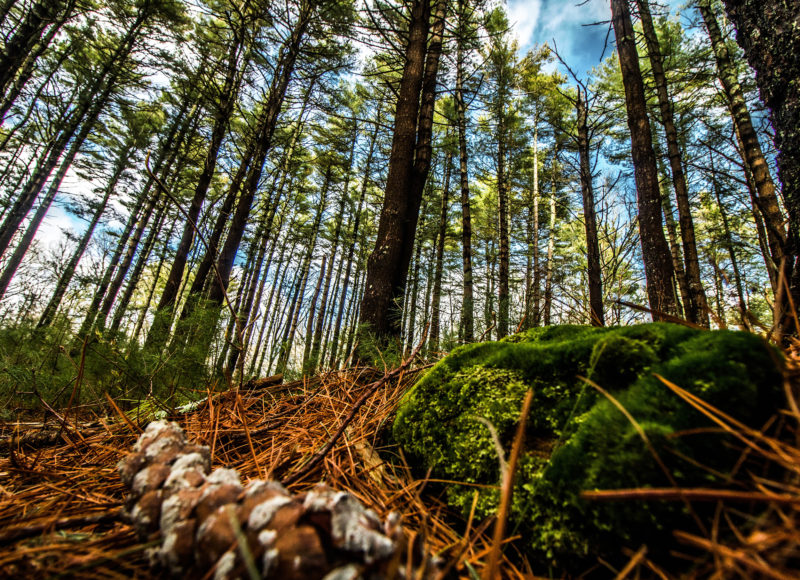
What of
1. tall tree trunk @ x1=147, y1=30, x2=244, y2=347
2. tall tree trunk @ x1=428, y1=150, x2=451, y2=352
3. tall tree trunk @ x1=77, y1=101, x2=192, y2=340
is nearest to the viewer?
tall tree trunk @ x1=147, y1=30, x2=244, y2=347

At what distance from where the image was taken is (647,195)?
512 cm

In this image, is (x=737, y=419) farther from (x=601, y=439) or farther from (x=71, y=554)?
(x=71, y=554)

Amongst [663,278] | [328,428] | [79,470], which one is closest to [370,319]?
[328,428]

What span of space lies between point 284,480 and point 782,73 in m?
3.64

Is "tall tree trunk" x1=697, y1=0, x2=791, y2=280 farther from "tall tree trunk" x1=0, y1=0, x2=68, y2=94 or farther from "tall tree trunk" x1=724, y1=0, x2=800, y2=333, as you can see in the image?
"tall tree trunk" x1=0, y1=0, x2=68, y2=94

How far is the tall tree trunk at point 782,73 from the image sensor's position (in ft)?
5.86

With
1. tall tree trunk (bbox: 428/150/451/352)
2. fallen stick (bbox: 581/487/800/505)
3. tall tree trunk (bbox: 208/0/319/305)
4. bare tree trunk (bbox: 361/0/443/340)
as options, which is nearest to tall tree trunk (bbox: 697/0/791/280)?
bare tree trunk (bbox: 361/0/443/340)

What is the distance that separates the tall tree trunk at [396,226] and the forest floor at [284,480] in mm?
1291

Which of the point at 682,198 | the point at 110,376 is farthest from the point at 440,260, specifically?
the point at 110,376

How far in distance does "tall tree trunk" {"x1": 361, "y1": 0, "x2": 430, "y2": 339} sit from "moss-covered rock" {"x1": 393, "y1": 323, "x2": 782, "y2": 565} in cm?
210

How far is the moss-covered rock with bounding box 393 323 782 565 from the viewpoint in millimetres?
593

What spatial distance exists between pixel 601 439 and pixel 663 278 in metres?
5.80

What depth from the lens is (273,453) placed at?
122 centimetres

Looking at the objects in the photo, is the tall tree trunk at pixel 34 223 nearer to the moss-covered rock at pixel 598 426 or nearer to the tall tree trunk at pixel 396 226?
the tall tree trunk at pixel 396 226
